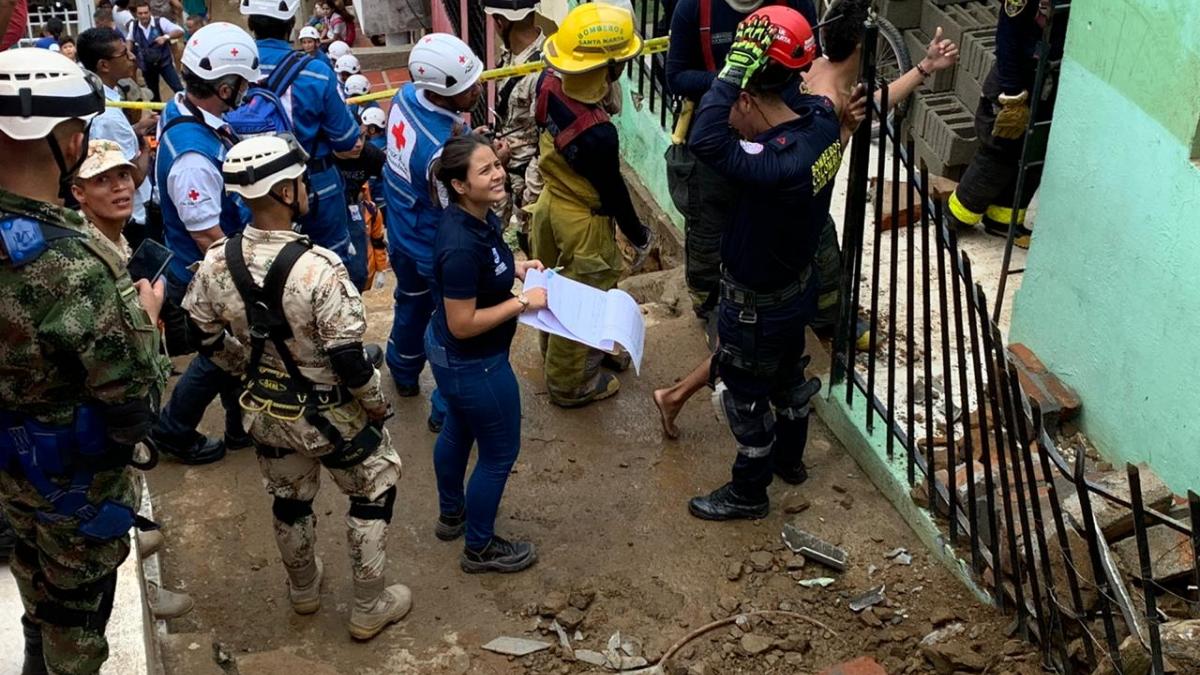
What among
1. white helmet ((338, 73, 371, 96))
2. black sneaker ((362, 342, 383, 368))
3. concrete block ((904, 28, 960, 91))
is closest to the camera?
black sneaker ((362, 342, 383, 368))

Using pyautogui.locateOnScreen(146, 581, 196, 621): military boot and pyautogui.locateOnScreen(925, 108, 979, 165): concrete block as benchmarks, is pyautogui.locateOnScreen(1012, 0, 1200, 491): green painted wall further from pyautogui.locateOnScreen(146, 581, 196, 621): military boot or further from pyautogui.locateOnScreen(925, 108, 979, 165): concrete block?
pyautogui.locateOnScreen(146, 581, 196, 621): military boot

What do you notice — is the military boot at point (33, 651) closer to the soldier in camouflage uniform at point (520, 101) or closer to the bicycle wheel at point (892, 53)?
the soldier in camouflage uniform at point (520, 101)

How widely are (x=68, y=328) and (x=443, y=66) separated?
2311mm

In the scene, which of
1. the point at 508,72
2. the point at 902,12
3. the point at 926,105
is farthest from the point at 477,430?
the point at 902,12

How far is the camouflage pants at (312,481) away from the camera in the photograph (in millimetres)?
4098

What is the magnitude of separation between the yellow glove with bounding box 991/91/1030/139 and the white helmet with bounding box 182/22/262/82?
3.69m

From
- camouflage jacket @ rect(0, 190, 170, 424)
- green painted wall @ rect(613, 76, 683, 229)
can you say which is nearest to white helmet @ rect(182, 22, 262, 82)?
camouflage jacket @ rect(0, 190, 170, 424)

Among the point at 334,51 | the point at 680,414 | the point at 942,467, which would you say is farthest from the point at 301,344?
the point at 334,51

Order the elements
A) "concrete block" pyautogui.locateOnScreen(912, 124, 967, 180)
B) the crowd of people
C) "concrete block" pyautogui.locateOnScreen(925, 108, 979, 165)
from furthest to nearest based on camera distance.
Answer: "concrete block" pyautogui.locateOnScreen(912, 124, 967, 180) → "concrete block" pyautogui.locateOnScreen(925, 108, 979, 165) → the crowd of people

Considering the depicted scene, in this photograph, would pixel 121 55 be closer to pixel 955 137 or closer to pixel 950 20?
pixel 955 137

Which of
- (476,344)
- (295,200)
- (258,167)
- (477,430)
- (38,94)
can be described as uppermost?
(38,94)

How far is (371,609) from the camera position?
450 cm

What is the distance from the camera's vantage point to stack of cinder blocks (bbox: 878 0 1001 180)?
7523 millimetres

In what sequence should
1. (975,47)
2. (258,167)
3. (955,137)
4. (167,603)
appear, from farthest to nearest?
(975,47) < (955,137) < (167,603) < (258,167)
